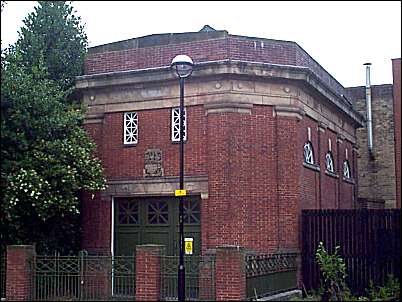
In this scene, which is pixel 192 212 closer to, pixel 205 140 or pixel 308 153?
pixel 205 140

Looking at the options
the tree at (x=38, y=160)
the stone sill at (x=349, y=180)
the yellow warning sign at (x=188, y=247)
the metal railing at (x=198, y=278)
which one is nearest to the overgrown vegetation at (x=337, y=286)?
the metal railing at (x=198, y=278)

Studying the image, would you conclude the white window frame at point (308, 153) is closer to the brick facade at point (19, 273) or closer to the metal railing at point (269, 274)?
the metal railing at point (269, 274)

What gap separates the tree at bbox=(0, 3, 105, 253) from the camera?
1798cm

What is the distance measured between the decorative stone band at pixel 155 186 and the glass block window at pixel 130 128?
4.24ft

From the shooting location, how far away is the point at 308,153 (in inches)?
885

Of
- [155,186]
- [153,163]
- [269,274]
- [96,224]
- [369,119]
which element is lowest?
[269,274]

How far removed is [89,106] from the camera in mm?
21797

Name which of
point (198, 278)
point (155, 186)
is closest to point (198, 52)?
point (155, 186)

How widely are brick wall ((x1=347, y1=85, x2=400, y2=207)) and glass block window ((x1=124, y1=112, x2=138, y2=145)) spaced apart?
17.3m

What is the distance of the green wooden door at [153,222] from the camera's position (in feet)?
66.2

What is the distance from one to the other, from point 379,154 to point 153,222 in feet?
59.5

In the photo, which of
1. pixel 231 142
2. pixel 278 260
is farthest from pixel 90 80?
pixel 278 260

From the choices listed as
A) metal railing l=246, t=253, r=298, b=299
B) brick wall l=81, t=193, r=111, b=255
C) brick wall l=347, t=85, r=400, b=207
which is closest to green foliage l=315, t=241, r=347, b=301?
metal railing l=246, t=253, r=298, b=299

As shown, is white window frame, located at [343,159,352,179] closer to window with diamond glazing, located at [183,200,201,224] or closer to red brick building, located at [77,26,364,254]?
red brick building, located at [77,26,364,254]
